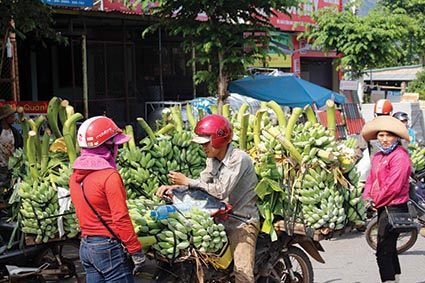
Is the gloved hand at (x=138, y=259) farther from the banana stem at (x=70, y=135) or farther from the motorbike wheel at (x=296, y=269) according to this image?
the banana stem at (x=70, y=135)

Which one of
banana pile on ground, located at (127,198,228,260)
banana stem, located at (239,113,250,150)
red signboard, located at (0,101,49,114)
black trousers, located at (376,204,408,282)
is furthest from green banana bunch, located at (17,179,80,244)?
red signboard, located at (0,101,49,114)

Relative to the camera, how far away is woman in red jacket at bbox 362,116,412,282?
528cm

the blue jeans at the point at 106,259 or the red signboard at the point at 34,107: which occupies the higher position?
the red signboard at the point at 34,107

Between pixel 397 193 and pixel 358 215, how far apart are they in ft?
1.51

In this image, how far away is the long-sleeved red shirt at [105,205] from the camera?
12.4 ft

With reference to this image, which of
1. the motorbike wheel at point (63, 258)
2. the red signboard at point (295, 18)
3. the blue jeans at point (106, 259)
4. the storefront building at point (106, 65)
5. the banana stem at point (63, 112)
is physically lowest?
the motorbike wheel at point (63, 258)

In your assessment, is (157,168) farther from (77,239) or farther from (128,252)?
(128,252)

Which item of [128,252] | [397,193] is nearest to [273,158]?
[397,193]

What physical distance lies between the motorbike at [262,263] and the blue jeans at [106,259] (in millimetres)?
209

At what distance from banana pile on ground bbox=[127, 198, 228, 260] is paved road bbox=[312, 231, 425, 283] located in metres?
2.48

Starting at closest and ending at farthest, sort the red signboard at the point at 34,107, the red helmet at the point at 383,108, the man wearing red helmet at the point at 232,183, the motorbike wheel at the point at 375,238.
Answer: the man wearing red helmet at the point at 232,183, the motorbike wheel at the point at 375,238, the red helmet at the point at 383,108, the red signboard at the point at 34,107

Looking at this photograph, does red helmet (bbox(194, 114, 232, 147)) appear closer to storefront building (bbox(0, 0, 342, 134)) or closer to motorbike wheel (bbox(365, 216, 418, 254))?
motorbike wheel (bbox(365, 216, 418, 254))

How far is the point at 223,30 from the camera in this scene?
32.4 feet

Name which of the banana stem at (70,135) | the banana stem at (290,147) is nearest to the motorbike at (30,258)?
the banana stem at (70,135)
